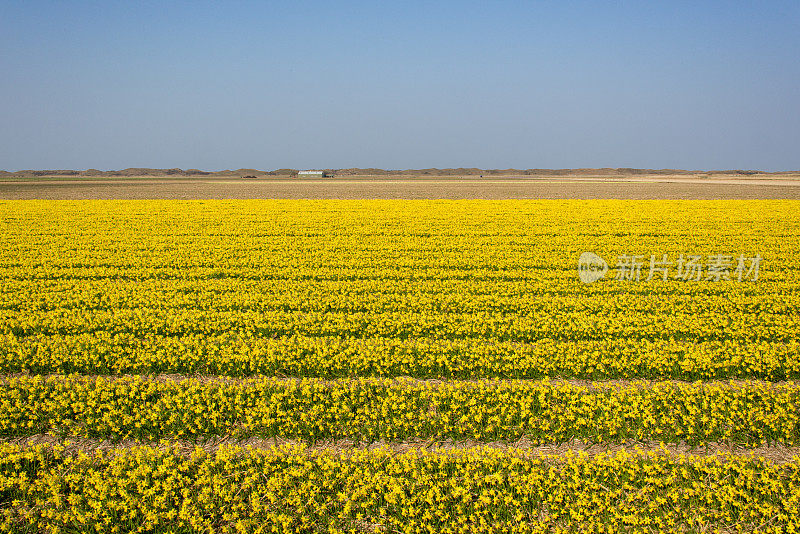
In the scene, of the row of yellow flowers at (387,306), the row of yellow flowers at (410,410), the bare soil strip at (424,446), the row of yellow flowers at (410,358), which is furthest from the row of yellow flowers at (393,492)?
the row of yellow flowers at (387,306)

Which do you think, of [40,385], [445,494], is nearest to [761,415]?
[445,494]

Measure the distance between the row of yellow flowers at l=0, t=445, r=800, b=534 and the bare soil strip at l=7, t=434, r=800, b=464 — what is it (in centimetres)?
19

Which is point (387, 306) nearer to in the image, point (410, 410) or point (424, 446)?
point (410, 410)

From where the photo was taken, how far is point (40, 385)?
7.17 metres

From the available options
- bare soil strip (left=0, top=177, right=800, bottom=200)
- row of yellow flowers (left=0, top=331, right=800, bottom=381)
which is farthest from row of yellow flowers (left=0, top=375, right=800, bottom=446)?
bare soil strip (left=0, top=177, right=800, bottom=200)

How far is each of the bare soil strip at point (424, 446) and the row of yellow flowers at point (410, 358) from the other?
68.7 inches

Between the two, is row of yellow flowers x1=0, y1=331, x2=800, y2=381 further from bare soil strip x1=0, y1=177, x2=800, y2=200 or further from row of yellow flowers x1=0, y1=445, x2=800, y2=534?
bare soil strip x1=0, y1=177, x2=800, y2=200

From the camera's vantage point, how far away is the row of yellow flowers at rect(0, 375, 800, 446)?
6.05 m

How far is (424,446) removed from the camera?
5902mm

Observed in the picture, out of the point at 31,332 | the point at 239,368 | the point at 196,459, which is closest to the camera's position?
the point at 196,459

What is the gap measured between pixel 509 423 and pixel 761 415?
324 cm

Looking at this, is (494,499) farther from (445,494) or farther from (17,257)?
(17,257)

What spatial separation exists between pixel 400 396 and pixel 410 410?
30cm

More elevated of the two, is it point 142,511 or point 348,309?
point 348,309
